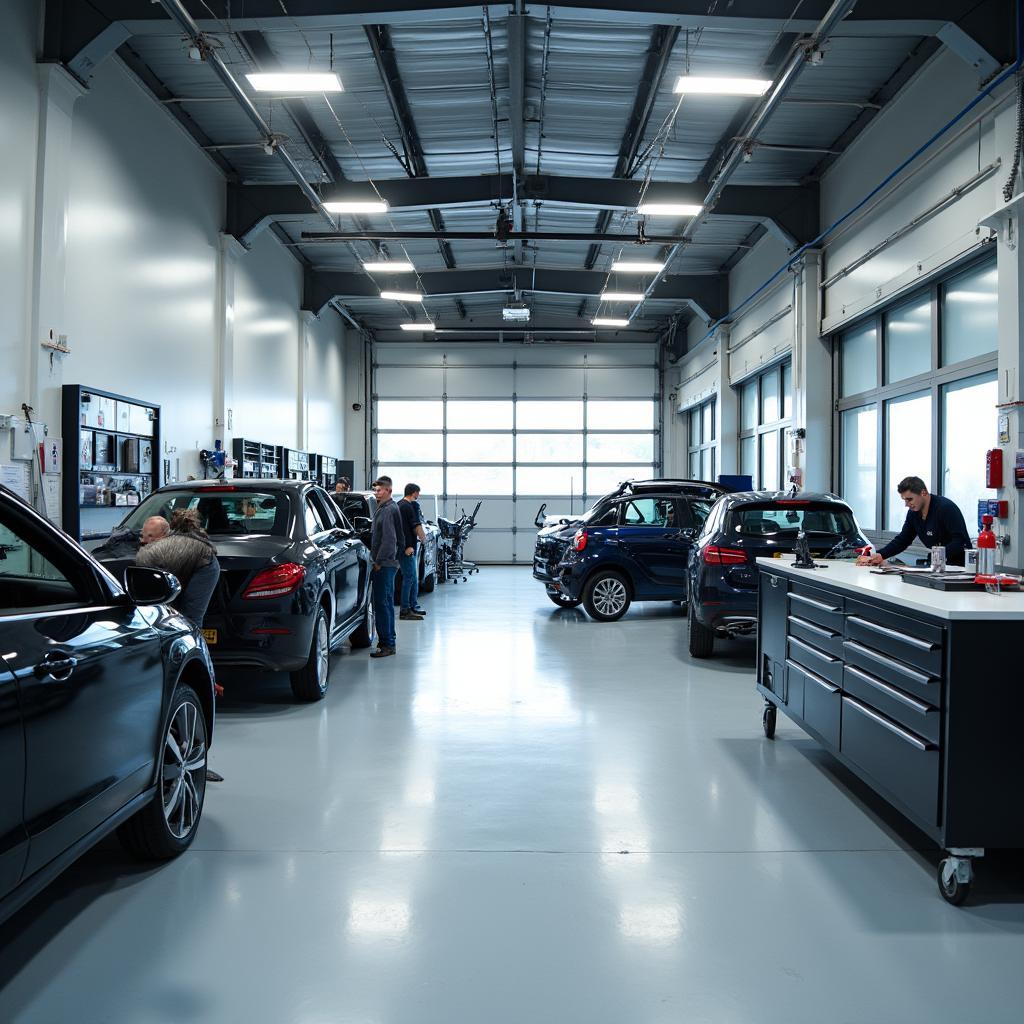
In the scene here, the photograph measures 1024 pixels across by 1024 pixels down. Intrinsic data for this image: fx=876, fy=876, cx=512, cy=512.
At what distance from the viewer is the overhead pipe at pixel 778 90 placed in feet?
23.4

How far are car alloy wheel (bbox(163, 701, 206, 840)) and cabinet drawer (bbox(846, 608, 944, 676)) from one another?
8.97 feet

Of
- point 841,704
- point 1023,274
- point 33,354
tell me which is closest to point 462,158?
point 33,354

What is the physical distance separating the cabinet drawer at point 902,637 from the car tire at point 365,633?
207 inches

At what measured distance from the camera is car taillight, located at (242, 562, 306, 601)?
18.0ft

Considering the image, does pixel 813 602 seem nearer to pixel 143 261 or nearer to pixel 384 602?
pixel 384 602

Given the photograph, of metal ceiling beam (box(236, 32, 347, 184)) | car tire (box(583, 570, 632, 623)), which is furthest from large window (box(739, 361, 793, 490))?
metal ceiling beam (box(236, 32, 347, 184))

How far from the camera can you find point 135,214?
30.9ft

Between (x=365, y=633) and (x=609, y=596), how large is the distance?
3.19 m

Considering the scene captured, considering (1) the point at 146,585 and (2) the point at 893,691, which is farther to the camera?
(2) the point at 893,691

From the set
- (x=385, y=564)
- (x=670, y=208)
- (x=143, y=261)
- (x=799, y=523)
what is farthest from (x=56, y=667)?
(x=670, y=208)

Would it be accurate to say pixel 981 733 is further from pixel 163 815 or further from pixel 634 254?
pixel 634 254

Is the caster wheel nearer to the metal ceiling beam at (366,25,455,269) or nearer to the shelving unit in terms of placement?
the shelving unit

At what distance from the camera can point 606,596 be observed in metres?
10.3

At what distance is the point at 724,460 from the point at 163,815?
15.3 metres
